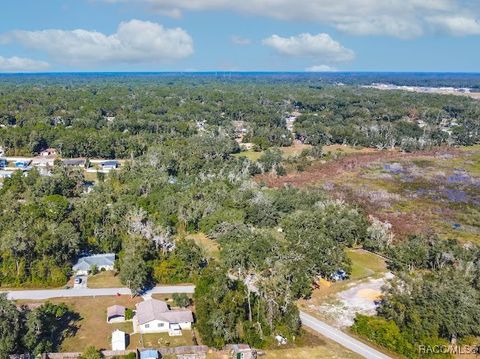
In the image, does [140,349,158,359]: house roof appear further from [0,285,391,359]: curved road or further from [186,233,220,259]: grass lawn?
[186,233,220,259]: grass lawn

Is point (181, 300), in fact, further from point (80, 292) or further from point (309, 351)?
point (309, 351)

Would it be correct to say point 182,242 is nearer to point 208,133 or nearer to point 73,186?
point 73,186

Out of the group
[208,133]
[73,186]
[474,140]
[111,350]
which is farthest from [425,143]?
[111,350]

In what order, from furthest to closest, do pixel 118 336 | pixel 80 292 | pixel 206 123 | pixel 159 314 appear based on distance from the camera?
pixel 206 123 < pixel 80 292 < pixel 159 314 < pixel 118 336

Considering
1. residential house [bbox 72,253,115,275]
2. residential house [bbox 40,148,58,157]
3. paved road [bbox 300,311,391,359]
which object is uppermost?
residential house [bbox 40,148,58,157]

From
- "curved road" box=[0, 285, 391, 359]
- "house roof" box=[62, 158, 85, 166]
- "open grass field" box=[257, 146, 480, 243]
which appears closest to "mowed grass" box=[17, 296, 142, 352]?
"curved road" box=[0, 285, 391, 359]

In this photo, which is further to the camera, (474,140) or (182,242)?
(474,140)

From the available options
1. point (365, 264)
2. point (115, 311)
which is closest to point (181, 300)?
point (115, 311)
